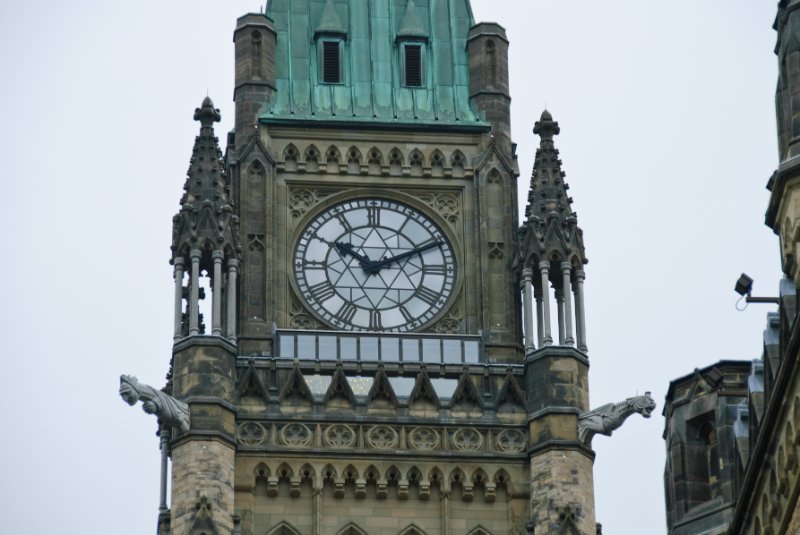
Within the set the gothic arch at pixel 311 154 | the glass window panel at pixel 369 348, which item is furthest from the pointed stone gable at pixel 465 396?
the gothic arch at pixel 311 154

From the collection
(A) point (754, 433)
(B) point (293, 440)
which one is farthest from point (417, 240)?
(A) point (754, 433)

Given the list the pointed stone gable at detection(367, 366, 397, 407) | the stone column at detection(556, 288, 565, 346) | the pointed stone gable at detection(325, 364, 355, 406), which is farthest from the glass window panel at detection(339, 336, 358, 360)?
the stone column at detection(556, 288, 565, 346)

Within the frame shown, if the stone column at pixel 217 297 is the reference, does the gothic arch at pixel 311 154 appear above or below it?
above

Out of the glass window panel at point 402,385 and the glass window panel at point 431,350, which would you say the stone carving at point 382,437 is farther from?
the glass window panel at point 431,350

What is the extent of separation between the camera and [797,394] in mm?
30078

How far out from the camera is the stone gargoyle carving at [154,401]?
2125 inches

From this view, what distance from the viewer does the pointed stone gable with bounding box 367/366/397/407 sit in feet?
185

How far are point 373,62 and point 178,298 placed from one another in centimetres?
792

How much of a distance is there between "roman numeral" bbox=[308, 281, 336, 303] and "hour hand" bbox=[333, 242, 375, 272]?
74 centimetres

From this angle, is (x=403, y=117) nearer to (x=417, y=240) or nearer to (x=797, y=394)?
(x=417, y=240)

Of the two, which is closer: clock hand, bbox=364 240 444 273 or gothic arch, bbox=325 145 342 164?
clock hand, bbox=364 240 444 273

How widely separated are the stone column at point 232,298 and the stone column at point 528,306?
5612 millimetres

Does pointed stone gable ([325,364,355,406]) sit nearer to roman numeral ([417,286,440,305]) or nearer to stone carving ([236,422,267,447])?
stone carving ([236,422,267,447])

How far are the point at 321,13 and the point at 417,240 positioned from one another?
5958 millimetres
